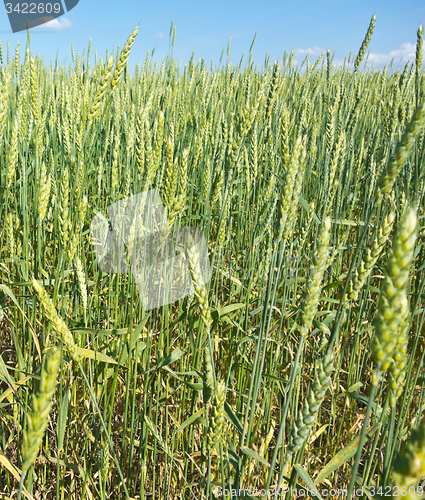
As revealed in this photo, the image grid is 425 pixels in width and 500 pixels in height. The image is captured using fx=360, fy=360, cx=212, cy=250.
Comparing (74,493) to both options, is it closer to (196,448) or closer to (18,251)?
(196,448)

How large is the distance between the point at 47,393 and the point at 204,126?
1.42 meters

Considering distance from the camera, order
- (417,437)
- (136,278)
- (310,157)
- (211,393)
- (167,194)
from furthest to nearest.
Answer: (310,157) < (136,278) < (167,194) < (211,393) < (417,437)

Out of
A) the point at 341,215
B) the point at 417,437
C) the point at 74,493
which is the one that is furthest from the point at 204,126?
the point at 417,437

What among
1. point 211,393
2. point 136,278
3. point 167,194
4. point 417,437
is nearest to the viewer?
point 417,437

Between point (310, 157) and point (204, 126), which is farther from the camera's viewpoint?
point (310, 157)

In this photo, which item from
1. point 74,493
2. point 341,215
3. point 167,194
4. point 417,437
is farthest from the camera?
point 341,215

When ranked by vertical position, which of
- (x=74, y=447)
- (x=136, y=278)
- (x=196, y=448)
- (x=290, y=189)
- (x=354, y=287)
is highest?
(x=290, y=189)

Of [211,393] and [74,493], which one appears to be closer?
[211,393]

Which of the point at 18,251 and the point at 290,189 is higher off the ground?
the point at 290,189

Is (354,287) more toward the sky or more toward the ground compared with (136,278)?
more toward the sky

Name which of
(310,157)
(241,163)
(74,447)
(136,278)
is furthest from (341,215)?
(74,447)

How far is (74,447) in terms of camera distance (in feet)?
3.22

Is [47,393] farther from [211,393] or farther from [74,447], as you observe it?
[74,447]

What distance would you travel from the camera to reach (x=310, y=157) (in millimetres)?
2000
